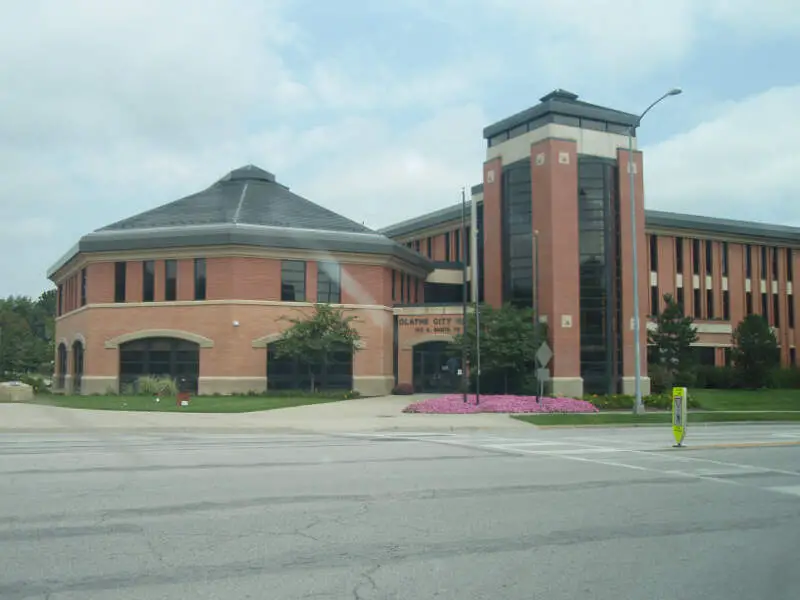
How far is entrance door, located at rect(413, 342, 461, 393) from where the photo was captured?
43.7m

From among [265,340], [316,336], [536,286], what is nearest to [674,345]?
[536,286]

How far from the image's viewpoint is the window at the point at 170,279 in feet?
135

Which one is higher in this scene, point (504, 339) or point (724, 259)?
point (724, 259)

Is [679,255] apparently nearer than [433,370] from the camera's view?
No

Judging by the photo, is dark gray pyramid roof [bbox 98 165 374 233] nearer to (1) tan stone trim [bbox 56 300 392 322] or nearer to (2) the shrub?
(1) tan stone trim [bbox 56 300 392 322]

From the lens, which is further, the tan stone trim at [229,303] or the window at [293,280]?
the window at [293,280]

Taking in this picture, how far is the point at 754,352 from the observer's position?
47438 millimetres

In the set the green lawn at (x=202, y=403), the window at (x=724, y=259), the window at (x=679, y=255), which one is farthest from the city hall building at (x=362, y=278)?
the window at (x=724, y=259)

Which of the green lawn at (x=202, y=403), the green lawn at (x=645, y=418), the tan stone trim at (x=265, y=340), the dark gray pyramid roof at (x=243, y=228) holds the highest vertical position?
the dark gray pyramid roof at (x=243, y=228)

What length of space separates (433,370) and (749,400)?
51.4 ft

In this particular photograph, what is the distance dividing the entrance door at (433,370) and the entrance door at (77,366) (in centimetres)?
1769

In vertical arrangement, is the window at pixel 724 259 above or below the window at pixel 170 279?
above

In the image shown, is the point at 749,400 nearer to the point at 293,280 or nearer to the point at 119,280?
the point at 293,280

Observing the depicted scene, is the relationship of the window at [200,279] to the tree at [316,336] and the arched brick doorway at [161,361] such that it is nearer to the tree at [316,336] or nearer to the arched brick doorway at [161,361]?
the arched brick doorway at [161,361]
